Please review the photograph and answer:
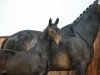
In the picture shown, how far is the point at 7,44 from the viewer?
6.16m

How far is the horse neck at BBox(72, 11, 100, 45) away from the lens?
5.75 m

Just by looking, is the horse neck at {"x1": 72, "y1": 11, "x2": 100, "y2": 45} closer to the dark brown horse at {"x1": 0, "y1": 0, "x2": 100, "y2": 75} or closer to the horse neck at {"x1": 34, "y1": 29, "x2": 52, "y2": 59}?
the dark brown horse at {"x1": 0, "y1": 0, "x2": 100, "y2": 75}

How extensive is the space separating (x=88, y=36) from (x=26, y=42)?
142 cm

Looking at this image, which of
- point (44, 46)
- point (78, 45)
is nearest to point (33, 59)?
point (44, 46)

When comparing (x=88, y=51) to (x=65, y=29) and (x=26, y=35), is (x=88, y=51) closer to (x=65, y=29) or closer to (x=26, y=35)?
(x=65, y=29)

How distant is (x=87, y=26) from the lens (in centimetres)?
582

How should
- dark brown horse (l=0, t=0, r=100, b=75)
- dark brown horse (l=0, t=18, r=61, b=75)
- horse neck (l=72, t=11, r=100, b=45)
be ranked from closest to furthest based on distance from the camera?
dark brown horse (l=0, t=18, r=61, b=75) → dark brown horse (l=0, t=0, r=100, b=75) → horse neck (l=72, t=11, r=100, b=45)

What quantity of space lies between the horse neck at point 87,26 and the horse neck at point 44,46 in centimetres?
96

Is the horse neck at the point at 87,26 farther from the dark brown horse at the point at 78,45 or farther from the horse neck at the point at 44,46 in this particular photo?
the horse neck at the point at 44,46

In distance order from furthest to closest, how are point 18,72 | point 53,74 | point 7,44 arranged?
point 53,74 → point 7,44 → point 18,72

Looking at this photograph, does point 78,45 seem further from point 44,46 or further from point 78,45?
point 44,46

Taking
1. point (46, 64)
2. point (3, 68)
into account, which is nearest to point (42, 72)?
point (46, 64)

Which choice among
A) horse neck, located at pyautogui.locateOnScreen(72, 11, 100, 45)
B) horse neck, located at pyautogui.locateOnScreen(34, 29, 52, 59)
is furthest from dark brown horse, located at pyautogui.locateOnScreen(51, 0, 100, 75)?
horse neck, located at pyautogui.locateOnScreen(34, 29, 52, 59)

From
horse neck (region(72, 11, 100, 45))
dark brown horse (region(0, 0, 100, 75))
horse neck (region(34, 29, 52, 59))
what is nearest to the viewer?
horse neck (region(34, 29, 52, 59))
